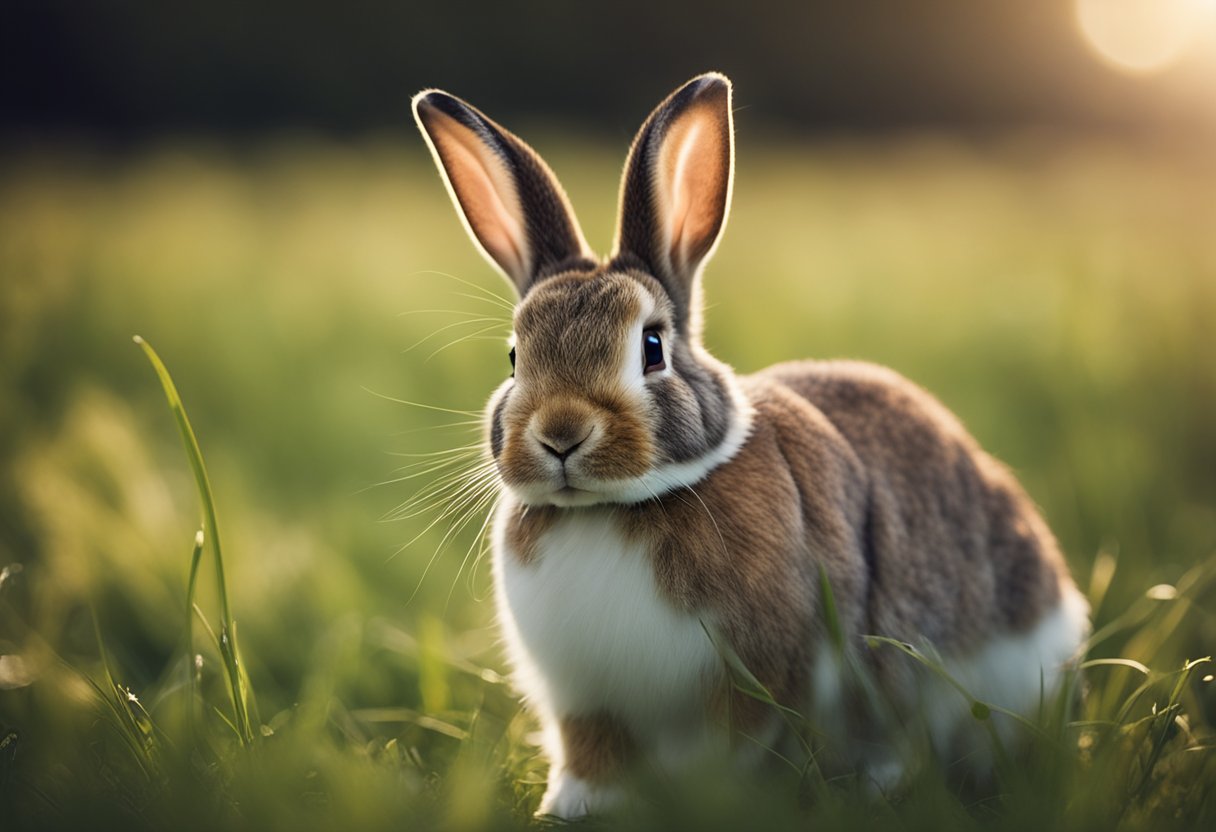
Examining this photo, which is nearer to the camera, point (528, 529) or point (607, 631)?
point (607, 631)

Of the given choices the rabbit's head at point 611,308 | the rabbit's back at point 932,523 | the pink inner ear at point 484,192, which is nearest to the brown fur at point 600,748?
the rabbit's head at point 611,308

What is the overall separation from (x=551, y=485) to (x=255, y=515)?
2.41 meters

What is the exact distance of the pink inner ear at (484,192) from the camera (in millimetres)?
2973

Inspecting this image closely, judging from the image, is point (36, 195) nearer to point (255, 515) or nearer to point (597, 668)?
point (255, 515)

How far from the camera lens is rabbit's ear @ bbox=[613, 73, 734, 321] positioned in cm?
277

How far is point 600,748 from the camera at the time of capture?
8.98 feet

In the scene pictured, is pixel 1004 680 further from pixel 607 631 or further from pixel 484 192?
pixel 484 192

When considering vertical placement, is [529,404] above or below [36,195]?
above

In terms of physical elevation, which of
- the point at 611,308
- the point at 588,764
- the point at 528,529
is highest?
the point at 611,308

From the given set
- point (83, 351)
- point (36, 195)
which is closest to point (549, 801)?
point (83, 351)

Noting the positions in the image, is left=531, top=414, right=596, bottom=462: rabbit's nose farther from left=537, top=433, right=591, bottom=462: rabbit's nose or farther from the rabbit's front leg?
the rabbit's front leg

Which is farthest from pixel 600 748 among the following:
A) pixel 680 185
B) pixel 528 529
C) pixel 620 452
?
pixel 680 185

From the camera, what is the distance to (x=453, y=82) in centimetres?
1133

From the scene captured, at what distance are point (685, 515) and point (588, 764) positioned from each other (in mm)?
666
